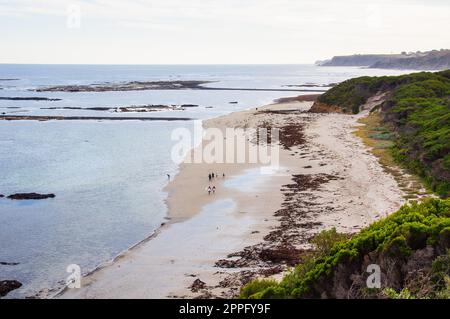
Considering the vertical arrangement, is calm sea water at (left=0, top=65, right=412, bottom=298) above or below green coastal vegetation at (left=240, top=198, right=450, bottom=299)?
below

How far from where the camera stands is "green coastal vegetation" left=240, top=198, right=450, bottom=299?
11.7 meters

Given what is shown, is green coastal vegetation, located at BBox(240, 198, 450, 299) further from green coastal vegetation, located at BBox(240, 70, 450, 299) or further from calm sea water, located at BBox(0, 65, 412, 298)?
calm sea water, located at BBox(0, 65, 412, 298)

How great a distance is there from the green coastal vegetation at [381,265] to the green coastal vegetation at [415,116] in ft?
49.8

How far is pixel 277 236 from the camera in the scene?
22.1 meters

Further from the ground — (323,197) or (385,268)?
(385,268)

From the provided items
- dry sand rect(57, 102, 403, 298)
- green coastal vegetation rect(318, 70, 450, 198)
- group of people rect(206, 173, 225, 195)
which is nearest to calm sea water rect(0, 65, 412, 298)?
dry sand rect(57, 102, 403, 298)

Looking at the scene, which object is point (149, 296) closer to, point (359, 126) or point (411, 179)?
point (411, 179)

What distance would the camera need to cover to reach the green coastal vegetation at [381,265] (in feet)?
38.2

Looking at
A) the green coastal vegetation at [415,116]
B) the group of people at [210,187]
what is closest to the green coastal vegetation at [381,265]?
the green coastal vegetation at [415,116]

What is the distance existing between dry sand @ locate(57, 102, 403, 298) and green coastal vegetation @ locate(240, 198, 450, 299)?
13.7ft

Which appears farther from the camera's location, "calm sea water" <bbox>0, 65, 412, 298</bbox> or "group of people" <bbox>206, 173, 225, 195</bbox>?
"group of people" <bbox>206, 173, 225, 195</bbox>

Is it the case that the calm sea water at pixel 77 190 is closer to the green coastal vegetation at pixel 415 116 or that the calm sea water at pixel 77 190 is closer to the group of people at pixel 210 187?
the group of people at pixel 210 187

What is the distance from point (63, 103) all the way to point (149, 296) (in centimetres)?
8439
